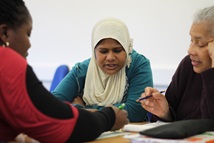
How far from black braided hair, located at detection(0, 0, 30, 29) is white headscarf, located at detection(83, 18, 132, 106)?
3.15 ft

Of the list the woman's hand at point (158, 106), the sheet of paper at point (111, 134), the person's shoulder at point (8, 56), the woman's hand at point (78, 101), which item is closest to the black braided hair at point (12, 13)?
the person's shoulder at point (8, 56)

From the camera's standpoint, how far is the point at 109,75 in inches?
83.3

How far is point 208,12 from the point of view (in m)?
1.63

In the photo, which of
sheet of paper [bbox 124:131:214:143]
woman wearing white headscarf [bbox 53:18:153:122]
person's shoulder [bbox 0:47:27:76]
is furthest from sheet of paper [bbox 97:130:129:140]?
woman wearing white headscarf [bbox 53:18:153:122]

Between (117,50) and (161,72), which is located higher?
(117,50)

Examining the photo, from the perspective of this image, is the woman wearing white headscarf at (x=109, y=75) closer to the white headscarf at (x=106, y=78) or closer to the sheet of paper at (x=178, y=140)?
the white headscarf at (x=106, y=78)

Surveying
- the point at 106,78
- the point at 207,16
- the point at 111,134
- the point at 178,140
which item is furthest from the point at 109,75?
the point at 178,140

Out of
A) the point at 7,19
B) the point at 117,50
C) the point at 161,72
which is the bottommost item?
the point at 161,72

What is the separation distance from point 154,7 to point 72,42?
91 cm

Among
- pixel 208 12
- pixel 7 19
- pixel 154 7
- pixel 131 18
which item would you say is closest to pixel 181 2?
pixel 154 7

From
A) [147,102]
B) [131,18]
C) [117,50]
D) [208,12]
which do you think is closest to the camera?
[208,12]

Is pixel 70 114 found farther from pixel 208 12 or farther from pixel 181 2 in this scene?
pixel 181 2

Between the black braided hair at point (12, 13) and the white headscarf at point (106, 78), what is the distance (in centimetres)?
96

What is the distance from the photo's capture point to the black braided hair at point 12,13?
105 centimetres
